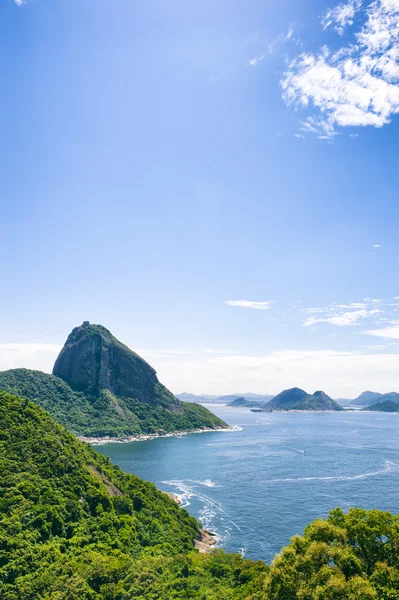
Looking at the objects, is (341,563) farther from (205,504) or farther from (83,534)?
(205,504)

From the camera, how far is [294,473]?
126m

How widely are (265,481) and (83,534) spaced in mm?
80696

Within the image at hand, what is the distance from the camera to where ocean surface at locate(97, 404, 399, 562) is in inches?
3152

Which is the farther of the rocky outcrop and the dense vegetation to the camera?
the rocky outcrop

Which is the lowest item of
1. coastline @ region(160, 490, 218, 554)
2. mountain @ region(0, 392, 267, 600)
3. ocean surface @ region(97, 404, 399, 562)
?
Result: ocean surface @ region(97, 404, 399, 562)

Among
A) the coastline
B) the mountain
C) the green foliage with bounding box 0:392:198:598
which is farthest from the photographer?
the coastline

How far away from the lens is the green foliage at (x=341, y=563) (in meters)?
28.1

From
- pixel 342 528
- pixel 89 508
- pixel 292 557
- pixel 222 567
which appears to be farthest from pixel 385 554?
pixel 89 508

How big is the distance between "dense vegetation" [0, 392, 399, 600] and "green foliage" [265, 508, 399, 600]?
0.09 m

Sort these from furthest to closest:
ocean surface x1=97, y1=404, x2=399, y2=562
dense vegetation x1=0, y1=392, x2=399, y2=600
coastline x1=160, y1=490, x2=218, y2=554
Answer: ocean surface x1=97, y1=404, x2=399, y2=562
coastline x1=160, y1=490, x2=218, y2=554
dense vegetation x1=0, y1=392, x2=399, y2=600

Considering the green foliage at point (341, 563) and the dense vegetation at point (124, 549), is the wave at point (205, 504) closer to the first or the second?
the dense vegetation at point (124, 549)

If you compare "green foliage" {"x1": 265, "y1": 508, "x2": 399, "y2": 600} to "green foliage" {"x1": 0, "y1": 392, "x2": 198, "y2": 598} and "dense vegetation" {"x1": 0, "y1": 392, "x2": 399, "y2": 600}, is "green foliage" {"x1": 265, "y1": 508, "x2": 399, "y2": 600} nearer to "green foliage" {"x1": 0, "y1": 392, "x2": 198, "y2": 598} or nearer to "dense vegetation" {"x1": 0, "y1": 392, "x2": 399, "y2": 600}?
"dense vegetation" {"x1": 0, "y1": 392, "x2": 399, "y2": 600}

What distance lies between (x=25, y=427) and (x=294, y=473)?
315 ft

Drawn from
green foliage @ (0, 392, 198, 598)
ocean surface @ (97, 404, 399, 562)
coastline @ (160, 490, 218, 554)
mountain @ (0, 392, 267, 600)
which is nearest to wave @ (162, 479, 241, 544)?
ocean surface @ (97, 404, 399, 562)
